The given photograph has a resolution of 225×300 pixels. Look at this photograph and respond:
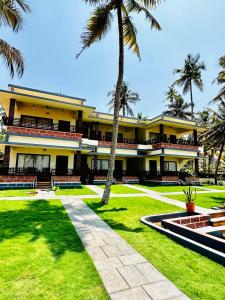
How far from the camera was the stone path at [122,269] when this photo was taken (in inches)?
127

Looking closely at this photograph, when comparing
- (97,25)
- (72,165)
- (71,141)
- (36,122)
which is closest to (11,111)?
(36,122)

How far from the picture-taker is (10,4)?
1058 cm

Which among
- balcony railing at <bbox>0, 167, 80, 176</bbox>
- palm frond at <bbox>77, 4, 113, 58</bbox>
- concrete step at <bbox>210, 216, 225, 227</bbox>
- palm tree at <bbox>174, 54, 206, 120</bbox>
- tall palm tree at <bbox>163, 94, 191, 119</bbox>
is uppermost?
palm tree at <bbox>174, 54, 206, 120</bbox>

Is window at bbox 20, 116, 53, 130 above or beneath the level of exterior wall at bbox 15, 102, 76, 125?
beneath

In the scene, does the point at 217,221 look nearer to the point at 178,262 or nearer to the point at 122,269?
the point at 178,262

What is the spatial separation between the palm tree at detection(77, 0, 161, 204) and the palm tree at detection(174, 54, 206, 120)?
2439cm

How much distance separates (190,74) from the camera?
32.8 metres

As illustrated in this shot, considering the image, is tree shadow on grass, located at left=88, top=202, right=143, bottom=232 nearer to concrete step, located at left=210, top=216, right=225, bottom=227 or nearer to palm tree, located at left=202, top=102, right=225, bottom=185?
concrete step, located at left=210, top=216, right=225, bottom=227

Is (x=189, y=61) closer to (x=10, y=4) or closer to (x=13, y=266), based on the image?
(x=10, y=4)

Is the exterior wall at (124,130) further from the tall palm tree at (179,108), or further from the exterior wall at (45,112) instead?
the tall palm tree at (179,108)

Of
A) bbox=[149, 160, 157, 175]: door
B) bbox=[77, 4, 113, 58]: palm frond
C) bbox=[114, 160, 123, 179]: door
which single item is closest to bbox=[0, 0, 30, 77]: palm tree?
bbox=[77, 4, 113, 58]: palm frond

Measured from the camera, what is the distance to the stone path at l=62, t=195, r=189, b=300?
322 centimetres

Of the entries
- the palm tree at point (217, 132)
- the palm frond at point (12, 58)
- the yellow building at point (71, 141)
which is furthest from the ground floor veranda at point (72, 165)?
the palm frond at point (12, 58)

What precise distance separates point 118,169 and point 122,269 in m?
22.8
